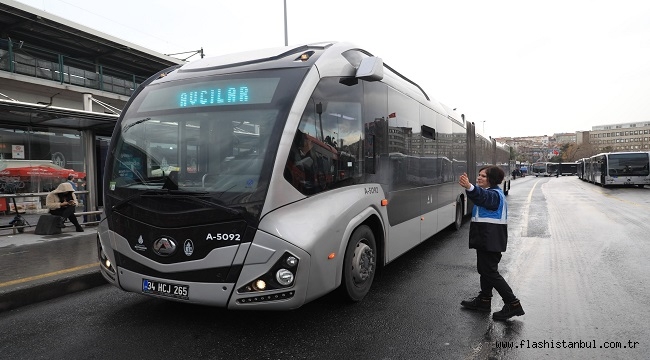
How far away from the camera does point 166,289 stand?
12.0 feet

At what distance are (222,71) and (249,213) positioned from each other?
1688mm

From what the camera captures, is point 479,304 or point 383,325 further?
point 479,304

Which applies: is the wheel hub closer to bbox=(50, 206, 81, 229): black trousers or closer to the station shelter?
the station shelter

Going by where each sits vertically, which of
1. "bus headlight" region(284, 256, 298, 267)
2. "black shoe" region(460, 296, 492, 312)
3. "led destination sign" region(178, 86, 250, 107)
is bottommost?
"black shoe" region(460, 296, 492, 312)

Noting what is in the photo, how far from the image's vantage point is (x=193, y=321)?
4.17 m

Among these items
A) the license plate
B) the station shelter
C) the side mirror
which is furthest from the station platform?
the side mirror

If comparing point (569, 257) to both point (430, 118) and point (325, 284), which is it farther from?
point (325, 284)

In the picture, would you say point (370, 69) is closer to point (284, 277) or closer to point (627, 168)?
point (284, 277)

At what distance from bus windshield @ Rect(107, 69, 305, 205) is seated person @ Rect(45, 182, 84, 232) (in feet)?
20.3

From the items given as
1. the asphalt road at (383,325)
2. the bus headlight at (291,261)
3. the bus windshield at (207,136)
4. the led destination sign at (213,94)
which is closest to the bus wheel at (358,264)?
the asphalt road at (383,325)

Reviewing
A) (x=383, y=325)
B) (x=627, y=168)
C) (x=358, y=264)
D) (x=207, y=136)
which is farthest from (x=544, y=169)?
(x=207, y=136)

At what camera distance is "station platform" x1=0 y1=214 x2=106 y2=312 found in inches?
191

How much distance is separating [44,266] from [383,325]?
17.1 feet

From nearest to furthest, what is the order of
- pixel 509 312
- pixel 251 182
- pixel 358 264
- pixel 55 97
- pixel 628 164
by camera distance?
pixel 251 182 → pixel 509 312 → pixel 358 264 → pixel 55 97 → pixel 628 164
